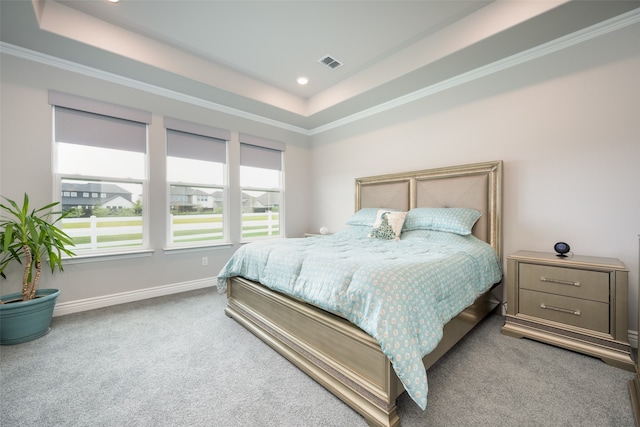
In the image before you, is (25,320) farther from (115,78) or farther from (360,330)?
(360,330)

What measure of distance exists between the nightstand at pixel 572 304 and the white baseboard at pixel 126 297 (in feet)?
11.7

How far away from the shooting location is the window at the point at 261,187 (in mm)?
4078

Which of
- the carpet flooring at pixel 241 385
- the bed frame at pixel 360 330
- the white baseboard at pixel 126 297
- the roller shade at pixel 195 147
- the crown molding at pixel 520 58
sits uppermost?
the crown molding at pixel 520 58

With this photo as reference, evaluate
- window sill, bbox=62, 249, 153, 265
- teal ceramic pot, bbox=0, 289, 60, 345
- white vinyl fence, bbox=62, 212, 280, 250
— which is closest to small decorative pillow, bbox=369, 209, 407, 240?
white vinyl fence, bbox=62, 212, 280, 250

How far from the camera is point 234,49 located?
286 centimetres

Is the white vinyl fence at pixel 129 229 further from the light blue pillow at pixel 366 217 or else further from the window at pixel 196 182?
the light blue pillow at pixel 366 217

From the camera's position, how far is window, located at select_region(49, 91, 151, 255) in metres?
2.71

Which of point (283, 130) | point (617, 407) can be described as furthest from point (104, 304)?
point (617, 407)

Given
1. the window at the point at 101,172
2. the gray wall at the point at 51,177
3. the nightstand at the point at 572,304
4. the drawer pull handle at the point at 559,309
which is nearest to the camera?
the nightstand at the point at 572,304

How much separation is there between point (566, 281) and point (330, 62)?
3143 millimetres

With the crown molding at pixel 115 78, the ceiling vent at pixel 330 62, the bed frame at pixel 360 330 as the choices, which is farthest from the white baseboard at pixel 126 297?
the ceiling vent at pixel 330 62

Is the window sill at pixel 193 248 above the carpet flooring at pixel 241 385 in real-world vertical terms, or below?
above

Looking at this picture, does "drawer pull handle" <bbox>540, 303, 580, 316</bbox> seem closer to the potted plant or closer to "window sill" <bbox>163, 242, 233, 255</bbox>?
"window sill" <bbox>163, 242, 233, 255</bbox>

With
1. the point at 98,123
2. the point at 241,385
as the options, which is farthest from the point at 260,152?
the point at 241,385
